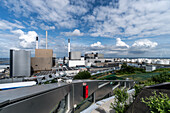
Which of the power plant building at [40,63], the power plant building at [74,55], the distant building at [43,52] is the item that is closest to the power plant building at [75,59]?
the power plant building at [74,55]

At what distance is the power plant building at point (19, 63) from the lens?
75375mm

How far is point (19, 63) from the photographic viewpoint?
7706 centimetres

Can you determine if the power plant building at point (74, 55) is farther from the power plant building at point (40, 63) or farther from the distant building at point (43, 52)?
the power plant building at point (40, 63)

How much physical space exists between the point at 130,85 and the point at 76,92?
20.7 m

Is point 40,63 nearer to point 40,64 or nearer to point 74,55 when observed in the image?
point 40,64

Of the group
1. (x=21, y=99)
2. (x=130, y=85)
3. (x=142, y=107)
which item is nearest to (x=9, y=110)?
(x=21, y=99)

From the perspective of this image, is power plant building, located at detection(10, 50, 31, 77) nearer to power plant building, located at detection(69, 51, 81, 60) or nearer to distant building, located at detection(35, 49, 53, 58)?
distant building, located at detection(35, 49, 53, 58)

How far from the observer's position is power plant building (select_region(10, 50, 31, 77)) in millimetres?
75375

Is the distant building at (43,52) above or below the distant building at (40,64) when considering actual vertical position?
above

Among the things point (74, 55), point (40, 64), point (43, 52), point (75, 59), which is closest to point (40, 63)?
point (40, 64)

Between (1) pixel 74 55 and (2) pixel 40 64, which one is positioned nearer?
(2) pixel 40 64

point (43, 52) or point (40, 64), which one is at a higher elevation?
point (43, 52)

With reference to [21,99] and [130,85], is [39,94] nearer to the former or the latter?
[21,99]

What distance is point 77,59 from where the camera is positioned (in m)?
134
